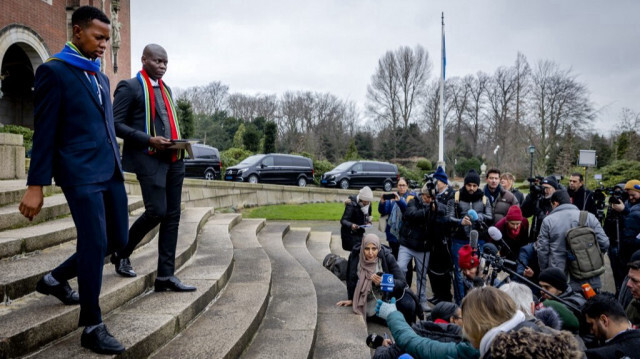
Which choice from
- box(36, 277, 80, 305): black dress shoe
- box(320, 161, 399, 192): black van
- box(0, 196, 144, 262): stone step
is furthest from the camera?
box(320, 161, 399, 192): black van

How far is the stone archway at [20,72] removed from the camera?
49.3ft

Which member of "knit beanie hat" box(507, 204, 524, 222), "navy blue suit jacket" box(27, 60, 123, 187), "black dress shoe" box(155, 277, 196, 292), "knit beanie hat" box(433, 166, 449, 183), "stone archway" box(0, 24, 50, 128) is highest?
"stone archway" box(0, 24, 50, 128)

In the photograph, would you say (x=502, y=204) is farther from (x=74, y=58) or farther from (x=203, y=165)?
(x=203, y=165)

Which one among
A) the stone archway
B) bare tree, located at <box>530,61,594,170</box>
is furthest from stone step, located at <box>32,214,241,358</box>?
bare tree, located at <box>530,61,594,170</box>

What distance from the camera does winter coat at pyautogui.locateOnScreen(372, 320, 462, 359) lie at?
277 cm

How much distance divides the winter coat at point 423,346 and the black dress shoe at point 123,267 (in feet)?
6.50

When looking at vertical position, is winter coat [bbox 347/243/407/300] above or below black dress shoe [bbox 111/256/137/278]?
below

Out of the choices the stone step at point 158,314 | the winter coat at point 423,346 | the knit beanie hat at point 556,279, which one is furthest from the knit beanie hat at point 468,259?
the stone step at point 158,314

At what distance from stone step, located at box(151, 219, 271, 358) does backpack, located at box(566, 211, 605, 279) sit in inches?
135

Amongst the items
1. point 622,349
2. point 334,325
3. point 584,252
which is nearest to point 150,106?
point 334,325

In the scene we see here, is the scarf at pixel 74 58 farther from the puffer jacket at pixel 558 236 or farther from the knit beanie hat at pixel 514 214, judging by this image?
the knit beanie hat at pixel 514 214

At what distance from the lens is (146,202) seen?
3.01m

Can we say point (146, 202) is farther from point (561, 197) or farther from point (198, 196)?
point (198, 196)

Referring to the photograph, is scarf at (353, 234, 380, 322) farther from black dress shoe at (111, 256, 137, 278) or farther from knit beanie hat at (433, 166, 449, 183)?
black dress shoe at (111, 256, 137, 278)
